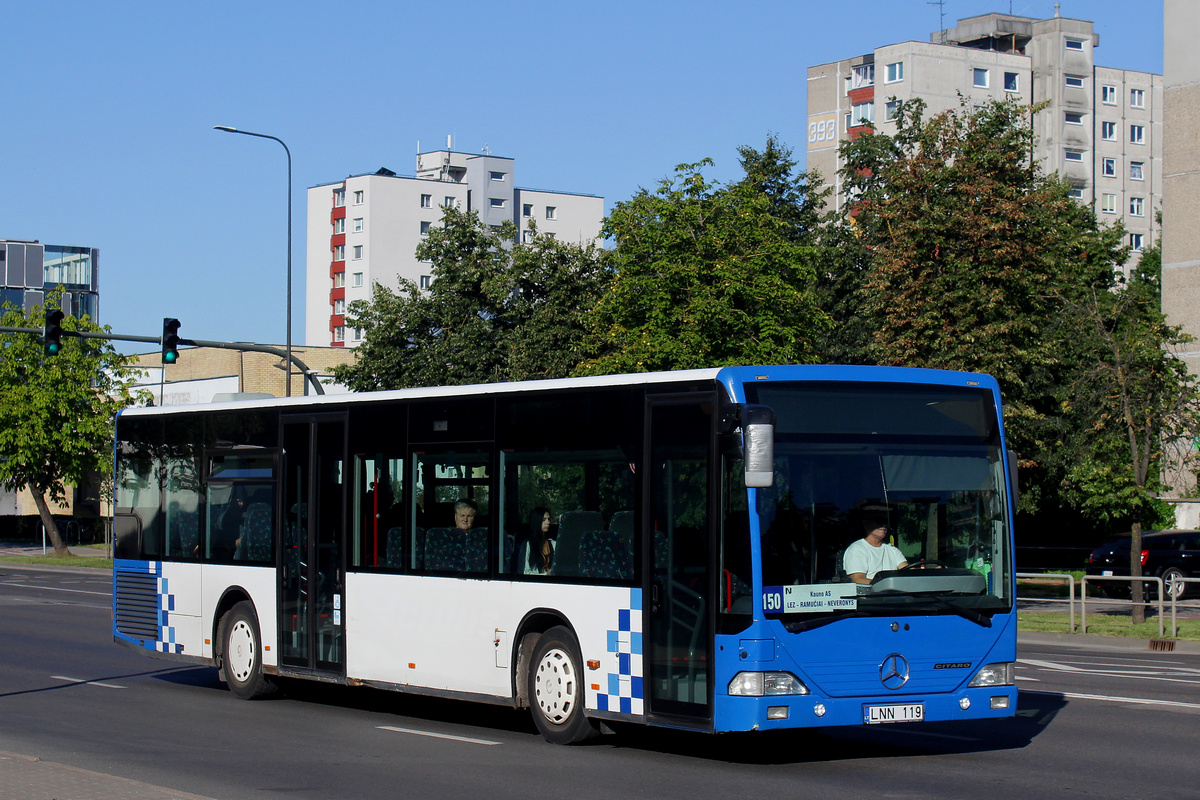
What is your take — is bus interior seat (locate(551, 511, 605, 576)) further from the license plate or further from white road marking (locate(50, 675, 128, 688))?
white road marking (locate(50, 675, 128, 688))

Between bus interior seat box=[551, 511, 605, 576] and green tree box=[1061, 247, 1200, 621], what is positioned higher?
green tree box=[1061, 247, 1200, 621]

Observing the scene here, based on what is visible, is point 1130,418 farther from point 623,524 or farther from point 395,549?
point 623,524

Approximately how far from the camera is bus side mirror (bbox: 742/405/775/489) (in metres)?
9.52

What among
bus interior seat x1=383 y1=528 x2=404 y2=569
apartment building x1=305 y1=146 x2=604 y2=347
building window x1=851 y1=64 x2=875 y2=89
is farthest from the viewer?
apartment building x1=305 y1=146 x2=604 y2=347

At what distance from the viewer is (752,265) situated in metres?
31.5

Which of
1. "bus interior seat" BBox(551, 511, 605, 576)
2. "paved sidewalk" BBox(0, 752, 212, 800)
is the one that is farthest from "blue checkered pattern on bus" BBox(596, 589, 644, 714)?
"paved sidewalk" BBox(0, 752, 212, 800)

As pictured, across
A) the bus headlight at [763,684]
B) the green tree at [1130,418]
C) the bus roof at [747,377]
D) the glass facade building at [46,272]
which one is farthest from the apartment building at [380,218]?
the bus headlight at [763,684]

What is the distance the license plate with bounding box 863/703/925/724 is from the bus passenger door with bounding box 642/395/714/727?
106cm

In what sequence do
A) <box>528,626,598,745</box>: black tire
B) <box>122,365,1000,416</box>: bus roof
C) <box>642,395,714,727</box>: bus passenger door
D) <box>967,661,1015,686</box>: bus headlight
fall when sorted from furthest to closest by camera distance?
<box>528,626,598,745</box>: black tire
<box>967,661,1015,686</box>: bus headlight
<box>122,365,1000,416</box>: bus roof
<box>642,395,714,727</box>: bus passenger door

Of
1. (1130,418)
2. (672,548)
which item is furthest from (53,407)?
(672,548)

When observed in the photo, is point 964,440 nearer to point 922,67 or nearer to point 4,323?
point 4,323

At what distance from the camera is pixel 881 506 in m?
10.2

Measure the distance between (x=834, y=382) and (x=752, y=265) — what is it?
21.2 metres

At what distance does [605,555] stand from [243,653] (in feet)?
18.6
